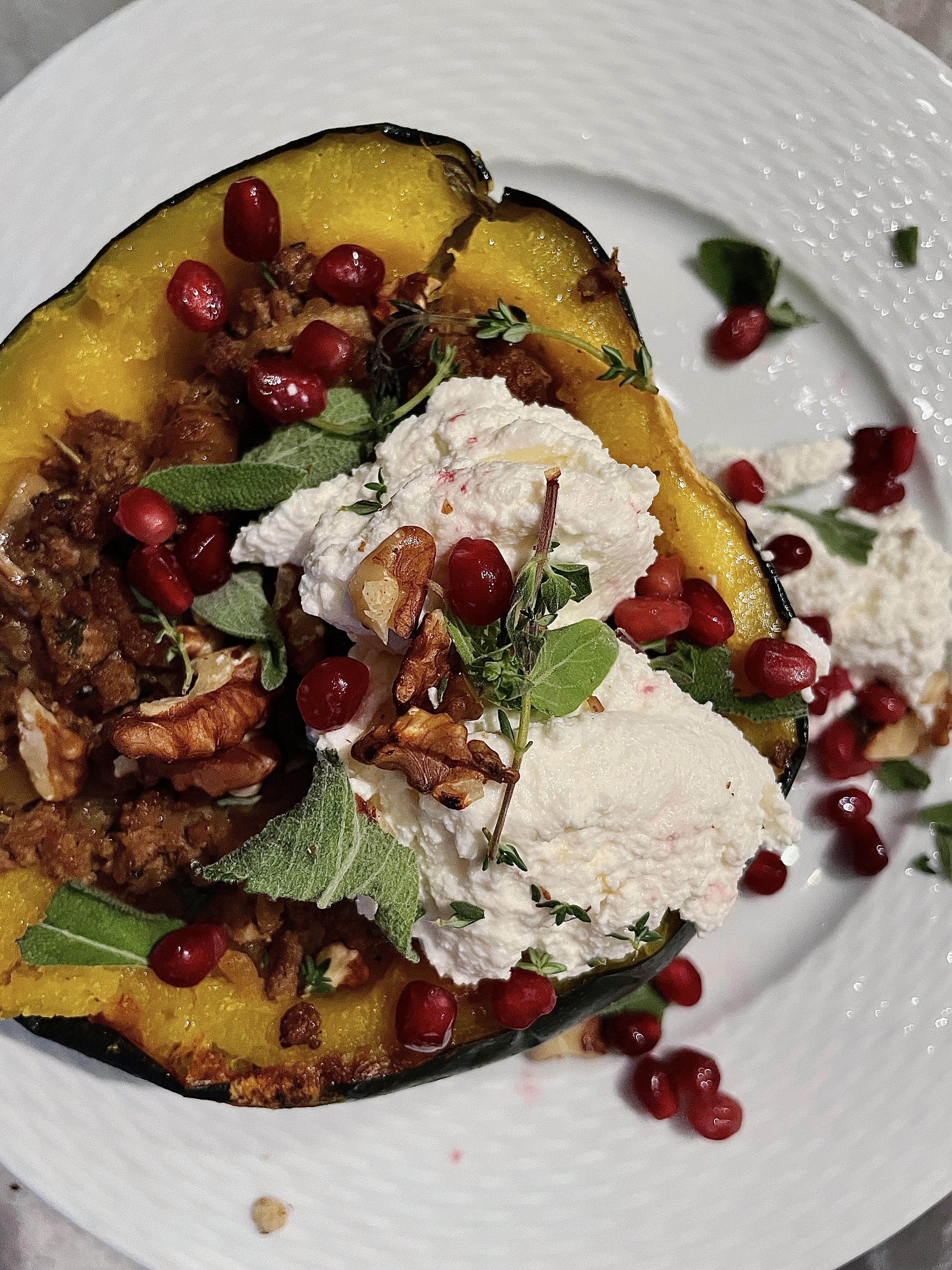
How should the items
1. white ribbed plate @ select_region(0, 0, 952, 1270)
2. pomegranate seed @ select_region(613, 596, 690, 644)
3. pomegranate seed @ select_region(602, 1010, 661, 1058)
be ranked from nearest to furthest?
pomegranate seed @ select_region(613, 596, 690, 644) < white ribbed plate @ select_region(0, 0, 952, 1270) < pomegranate seed @ select_region(602, 1010, 661, 1058)

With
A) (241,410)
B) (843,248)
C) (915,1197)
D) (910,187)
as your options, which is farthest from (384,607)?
(915,1197)

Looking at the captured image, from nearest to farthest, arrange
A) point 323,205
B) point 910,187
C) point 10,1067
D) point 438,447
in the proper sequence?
point 438,447
point 323,205
point 10,1067
point 910,187

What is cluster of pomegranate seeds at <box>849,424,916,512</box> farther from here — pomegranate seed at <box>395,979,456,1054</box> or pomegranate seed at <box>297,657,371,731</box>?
pomegranate seed at <box>395,979,456,1054</box>

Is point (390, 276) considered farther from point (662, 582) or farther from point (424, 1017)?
point (424, 1017)

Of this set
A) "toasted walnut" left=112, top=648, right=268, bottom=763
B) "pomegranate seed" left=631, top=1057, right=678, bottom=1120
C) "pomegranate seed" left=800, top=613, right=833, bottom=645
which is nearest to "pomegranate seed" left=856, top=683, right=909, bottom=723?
"pomegranate seed" left=800, top=613, right=833, bottom=645

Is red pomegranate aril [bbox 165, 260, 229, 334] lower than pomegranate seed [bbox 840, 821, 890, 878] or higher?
higher

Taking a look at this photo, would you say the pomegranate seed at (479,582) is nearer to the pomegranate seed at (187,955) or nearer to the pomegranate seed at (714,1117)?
the pomegranate seed at (187,955)

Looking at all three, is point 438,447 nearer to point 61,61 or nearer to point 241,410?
point 241,410
